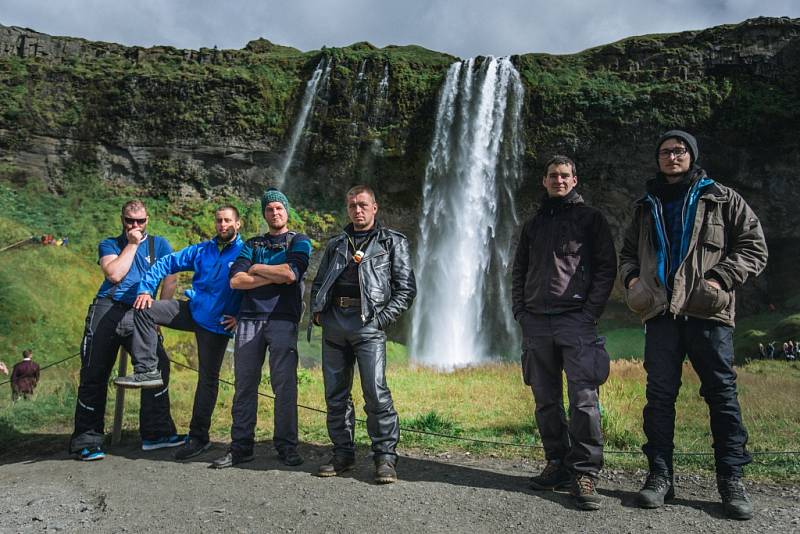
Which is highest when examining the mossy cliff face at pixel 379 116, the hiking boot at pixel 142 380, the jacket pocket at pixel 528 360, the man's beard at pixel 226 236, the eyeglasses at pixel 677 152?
the mossy cliff face at pixel 379 116

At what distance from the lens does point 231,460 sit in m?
5.21

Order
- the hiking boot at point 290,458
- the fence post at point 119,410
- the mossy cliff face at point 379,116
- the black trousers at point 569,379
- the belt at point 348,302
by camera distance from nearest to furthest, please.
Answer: the black trousers at point 569,379 → the belt at point 348,302 → the hiking boot at point 290,458 → the fence post at point 119,410 → the mossy cliff face at point 379,116

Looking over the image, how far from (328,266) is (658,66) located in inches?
842

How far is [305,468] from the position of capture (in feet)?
16.9

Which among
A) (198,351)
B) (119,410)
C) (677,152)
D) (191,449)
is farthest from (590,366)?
(119,410)

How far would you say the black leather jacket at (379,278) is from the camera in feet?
16.1

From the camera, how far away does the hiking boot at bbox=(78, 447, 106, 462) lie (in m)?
5.60

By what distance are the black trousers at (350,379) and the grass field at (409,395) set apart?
1.39 meters

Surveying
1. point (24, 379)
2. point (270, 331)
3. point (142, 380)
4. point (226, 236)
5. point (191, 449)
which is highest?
point (226, 236)

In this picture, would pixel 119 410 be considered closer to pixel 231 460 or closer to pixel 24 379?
pixel 231 460

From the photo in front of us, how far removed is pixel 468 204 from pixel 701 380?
18292 mm

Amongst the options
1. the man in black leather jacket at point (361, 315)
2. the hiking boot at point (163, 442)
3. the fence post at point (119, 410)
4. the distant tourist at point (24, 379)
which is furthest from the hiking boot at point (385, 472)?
the distant tourist at point (24, 379)

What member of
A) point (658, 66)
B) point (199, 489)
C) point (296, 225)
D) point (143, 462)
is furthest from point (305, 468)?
point (658, 66)

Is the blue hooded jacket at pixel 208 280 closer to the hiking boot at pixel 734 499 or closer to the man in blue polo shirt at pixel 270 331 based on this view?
the man in blue polo shirt at pixel 270 331
